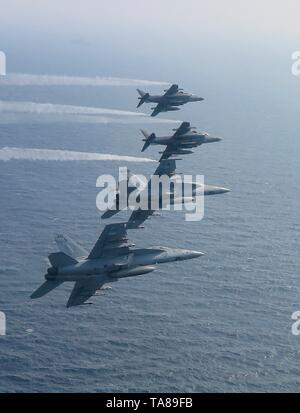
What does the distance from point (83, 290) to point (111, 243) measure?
37.5 feet

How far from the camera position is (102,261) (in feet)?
398

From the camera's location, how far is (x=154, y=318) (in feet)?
575

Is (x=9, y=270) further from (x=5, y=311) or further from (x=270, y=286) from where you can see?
(x=270, y=286)

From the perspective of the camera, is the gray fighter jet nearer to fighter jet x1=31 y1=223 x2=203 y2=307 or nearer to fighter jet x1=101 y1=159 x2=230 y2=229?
fighter jet x1=101 y1=159 x2=230 y2=229

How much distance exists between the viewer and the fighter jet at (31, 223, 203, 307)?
4633 inches

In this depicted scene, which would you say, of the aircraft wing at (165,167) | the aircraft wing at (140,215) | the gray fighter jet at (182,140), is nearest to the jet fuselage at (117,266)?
the aircraft wing at (140,215)

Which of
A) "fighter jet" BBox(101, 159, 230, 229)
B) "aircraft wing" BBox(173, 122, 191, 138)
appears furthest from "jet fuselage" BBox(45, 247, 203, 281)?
"aircraft wing" BBox(173, 122, 191, 138)

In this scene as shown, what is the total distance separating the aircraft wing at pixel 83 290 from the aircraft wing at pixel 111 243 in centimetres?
570

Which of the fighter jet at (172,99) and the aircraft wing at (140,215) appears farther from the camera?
the fighter jet at (172,99)

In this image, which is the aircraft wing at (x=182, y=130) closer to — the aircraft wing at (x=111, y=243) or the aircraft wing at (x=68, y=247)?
the aircraft wing at (x=111, y=243)

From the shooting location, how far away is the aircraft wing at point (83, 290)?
12462 cm

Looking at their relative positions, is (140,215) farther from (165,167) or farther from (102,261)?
(102,261)
